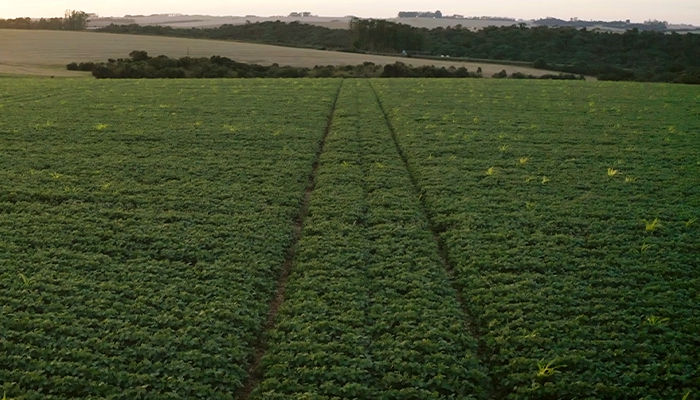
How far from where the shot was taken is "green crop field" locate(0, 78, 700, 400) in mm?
8727

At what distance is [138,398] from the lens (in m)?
8.01

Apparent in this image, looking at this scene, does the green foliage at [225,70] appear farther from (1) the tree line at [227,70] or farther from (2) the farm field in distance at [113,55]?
(2) the farm field in distance at [113,55]

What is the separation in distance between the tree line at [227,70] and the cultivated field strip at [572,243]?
3552 cm

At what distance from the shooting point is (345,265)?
40.7ft

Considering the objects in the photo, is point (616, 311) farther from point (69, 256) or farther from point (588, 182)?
point (69, 256)

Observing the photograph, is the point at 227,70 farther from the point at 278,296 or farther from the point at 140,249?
the point at 278,296

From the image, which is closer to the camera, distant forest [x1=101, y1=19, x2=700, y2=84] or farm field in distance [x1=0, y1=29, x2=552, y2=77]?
farm field in distance [x1=0, y1=29, x2=552, y2=77]

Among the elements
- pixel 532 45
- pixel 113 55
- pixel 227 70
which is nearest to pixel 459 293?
pixel 227 70

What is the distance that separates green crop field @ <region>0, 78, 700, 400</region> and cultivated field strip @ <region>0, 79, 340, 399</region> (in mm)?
53

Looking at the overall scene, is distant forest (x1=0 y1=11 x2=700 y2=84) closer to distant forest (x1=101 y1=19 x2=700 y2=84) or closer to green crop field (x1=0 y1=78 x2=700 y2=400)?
distant forest (x1=101 y1=19 x2=700 y2=84)

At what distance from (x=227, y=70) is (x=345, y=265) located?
53.8 meters

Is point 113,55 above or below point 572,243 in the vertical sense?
above

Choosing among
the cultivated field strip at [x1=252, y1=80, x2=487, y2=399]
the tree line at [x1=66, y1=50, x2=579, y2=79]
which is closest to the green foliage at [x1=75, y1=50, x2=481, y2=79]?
the tree line at [x1=66, y1=50, x2=579, y2=79]

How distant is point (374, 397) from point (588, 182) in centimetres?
1309
